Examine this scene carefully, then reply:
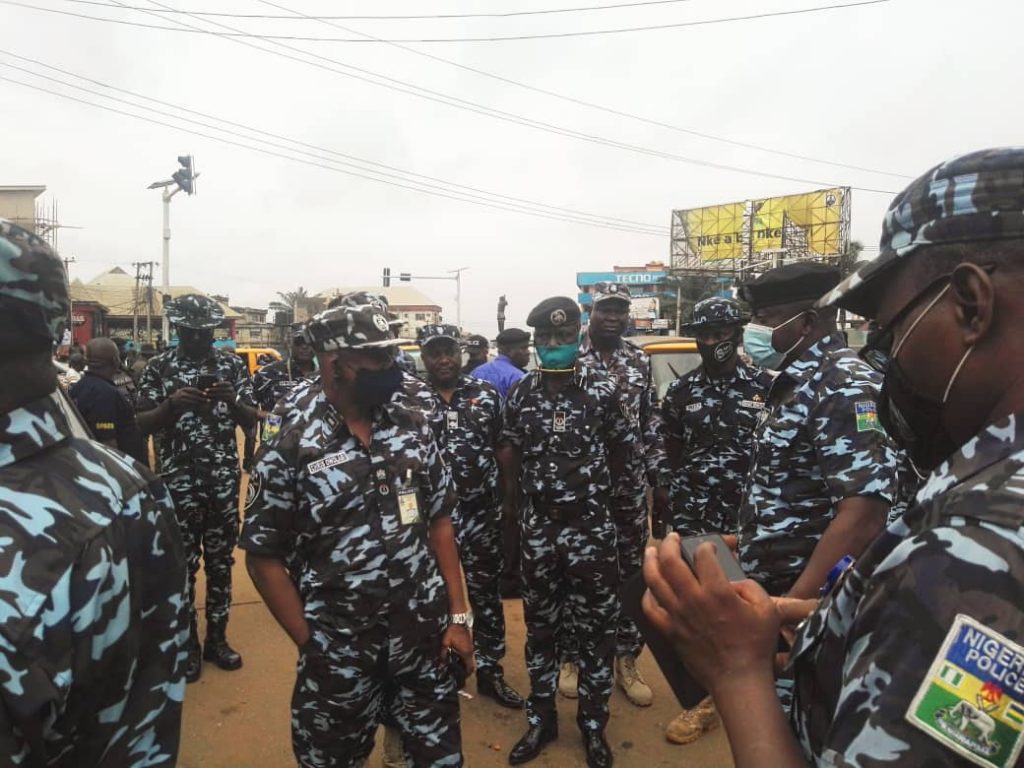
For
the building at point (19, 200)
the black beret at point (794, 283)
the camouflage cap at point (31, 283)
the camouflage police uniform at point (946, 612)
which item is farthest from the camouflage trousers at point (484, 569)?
the building at point (19, 200)

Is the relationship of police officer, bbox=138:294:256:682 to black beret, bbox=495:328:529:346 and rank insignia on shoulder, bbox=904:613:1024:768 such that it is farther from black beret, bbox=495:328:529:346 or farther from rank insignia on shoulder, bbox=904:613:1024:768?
rank insignia on shoulder, bbox=904:613:1024:768

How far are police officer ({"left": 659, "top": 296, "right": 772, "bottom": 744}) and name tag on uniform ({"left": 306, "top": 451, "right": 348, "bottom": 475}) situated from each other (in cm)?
231

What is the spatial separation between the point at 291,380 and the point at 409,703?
14.1ft

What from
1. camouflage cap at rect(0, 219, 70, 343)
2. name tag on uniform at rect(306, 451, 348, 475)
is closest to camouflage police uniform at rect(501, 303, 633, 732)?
name tag on uniform at rect(306, 451, 348, 475)

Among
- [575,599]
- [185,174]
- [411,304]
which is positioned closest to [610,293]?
[575,599]

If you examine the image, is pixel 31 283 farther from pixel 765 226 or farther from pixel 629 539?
pixel 765 226

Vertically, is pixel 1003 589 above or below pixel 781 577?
above

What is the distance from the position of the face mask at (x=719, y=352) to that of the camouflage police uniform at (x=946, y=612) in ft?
9.50

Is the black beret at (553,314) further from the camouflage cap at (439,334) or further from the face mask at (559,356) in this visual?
the camouflage cap at (439,334)

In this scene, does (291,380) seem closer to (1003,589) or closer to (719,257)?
(1003,589)

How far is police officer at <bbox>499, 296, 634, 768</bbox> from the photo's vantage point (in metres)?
3.40

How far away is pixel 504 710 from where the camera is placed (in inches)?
155

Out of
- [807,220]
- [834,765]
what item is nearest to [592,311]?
[834,765]

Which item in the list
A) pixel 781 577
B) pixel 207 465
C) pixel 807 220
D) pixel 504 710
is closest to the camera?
pixel 781 577
